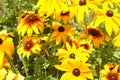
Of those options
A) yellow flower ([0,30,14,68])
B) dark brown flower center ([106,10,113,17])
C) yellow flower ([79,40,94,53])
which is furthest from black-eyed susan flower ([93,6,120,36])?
yellow flower ([0,30,14,68])

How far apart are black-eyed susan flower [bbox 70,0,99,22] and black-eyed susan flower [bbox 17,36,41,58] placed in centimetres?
21

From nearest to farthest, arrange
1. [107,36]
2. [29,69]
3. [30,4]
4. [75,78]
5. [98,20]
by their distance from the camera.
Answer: [75,78] < [98,20] < [107,36] < [29,69] < [30,4]

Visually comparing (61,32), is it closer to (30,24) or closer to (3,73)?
(30,24)

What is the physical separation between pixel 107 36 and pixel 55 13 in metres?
0.23

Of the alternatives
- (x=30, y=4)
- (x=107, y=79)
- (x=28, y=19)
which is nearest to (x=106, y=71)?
(x=107, y=79)

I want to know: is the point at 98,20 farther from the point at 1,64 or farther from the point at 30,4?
the point at 30,4

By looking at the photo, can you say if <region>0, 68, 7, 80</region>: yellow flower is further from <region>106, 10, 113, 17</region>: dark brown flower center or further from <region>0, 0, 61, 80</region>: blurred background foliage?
<region>106, 10, 113, 17</region>: dark brown flower center

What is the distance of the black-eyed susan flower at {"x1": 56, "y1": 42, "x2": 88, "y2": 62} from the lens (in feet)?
4.48

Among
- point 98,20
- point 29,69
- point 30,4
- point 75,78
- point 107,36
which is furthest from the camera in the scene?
point 30,4

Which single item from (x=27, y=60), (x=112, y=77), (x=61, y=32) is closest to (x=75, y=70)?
(x=112, y=77)

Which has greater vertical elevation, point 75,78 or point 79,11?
point 79,11

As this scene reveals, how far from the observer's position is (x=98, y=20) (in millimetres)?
1411

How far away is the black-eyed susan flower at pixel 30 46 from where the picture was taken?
150cm

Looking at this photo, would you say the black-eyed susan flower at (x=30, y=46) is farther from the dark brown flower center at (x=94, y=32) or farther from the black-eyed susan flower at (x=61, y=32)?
the dark brown flower center at (x=94, y=32)
